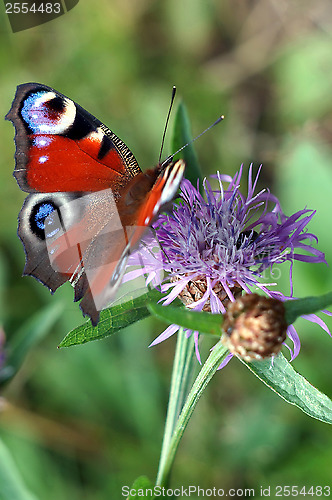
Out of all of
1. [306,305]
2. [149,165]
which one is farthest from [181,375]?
[149,165]

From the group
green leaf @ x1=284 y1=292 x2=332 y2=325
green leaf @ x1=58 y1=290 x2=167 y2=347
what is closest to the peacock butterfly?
green leaf @ x1=58 y1=290 x2=167 y2=347

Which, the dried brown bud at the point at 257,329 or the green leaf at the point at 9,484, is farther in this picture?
the green leaf at the point at 9,484

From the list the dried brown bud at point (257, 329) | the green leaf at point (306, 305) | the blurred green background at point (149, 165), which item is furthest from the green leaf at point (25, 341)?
the green leaf at point (306, 305)

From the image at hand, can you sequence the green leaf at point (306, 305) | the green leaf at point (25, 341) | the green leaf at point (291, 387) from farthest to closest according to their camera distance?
the green leaf at point (25, 341), the green leaf at point (291, 387), the green leaf at point (306, 305)

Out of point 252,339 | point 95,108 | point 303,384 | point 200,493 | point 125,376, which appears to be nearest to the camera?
point 252,339

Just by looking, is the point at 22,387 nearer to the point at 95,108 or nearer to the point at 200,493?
the point at 200,493

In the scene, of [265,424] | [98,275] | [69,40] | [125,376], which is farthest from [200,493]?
[69,40]

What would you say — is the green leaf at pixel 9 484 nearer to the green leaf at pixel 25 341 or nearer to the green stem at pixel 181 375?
the green leaf at pixel 25 341

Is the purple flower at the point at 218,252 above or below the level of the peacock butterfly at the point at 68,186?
below
